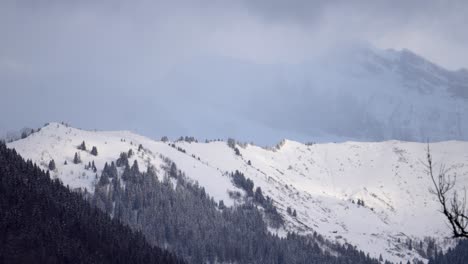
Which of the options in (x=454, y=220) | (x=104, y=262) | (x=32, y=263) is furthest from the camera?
(x=104, y=262)

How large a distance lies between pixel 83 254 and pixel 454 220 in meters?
177

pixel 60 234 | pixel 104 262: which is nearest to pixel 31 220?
pixel 60 234

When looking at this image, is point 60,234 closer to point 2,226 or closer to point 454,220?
point 2,226

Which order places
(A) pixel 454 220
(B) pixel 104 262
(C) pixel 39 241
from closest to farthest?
(A) pixel 454 220 → (C) pixel 39 241 → (B) pixel 104 262

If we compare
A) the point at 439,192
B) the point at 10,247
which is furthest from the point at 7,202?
the point at 439,192

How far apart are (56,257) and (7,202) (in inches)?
1098

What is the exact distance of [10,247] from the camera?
17575 centimetres

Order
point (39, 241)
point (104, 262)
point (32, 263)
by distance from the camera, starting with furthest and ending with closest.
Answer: point (104, 262) → point (39, 241) → point (32, 263)

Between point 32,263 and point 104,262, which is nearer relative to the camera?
point 32,263

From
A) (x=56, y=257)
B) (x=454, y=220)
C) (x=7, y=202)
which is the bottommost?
(x=454, y=220)

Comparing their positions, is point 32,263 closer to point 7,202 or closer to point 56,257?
point 56,257

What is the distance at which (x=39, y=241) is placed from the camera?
18625 cm

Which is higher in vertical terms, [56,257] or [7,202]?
[7,202]

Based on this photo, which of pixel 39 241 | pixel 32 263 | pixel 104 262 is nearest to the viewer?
pixel 32 263
